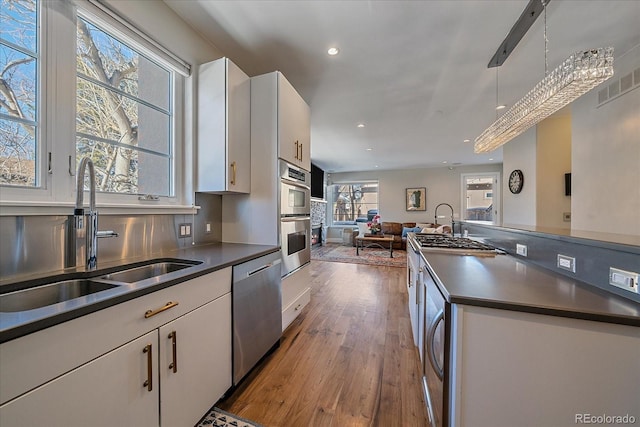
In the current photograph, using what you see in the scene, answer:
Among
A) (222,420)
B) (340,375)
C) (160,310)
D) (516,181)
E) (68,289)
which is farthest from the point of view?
(516,181)

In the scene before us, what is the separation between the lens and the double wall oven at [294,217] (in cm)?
208

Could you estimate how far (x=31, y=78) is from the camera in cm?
115

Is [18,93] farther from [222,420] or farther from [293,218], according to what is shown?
[222,420]

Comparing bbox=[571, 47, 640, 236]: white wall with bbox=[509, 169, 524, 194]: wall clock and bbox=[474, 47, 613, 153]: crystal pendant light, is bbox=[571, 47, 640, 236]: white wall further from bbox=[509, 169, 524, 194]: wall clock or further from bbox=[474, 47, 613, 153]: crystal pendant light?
bbox=[509, 169, 524, 194]: wall clock

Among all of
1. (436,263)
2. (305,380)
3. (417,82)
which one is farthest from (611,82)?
(305,380)

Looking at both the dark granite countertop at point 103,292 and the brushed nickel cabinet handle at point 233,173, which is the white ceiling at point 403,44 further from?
the dark granite countertop at point 103,292

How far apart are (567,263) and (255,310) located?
1.76 m

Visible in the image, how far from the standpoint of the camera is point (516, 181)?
4500mm

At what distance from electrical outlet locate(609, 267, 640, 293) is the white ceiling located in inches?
69.9

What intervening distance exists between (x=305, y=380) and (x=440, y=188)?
24.9ft

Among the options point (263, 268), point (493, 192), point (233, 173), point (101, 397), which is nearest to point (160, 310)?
point (101, 397)

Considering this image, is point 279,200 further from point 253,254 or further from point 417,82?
point 417,82

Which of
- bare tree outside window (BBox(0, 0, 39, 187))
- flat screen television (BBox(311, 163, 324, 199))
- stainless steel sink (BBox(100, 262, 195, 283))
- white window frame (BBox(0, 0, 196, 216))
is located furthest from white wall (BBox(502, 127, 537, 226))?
bare tree outside window (BBox(0, 0, 39, 187))

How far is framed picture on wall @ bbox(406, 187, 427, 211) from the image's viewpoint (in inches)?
312
